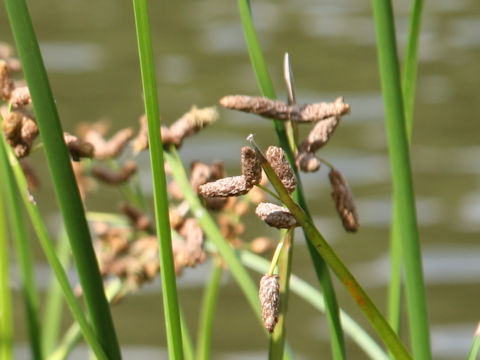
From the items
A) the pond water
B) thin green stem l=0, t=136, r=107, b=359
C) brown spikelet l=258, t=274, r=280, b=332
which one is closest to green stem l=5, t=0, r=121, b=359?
thin green stem l=0, t=136, r=107, b=359

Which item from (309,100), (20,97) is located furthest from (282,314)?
(309,100)

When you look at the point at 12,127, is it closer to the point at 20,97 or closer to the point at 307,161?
the point at 20,97

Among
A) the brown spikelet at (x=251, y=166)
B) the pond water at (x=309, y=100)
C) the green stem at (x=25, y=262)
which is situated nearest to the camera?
the brown spikelet at (x=251, y=166)

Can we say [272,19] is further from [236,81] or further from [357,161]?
[357,161]

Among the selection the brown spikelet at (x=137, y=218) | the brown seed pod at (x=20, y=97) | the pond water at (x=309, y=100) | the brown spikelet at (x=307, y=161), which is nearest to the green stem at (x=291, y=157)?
the brown spikelet at (x=307, y=161)

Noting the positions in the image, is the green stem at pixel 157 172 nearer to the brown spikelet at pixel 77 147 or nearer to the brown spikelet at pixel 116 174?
the brown spikelet at pixel 77 147

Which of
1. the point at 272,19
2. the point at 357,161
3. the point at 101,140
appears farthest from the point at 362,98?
the point at 101,140
